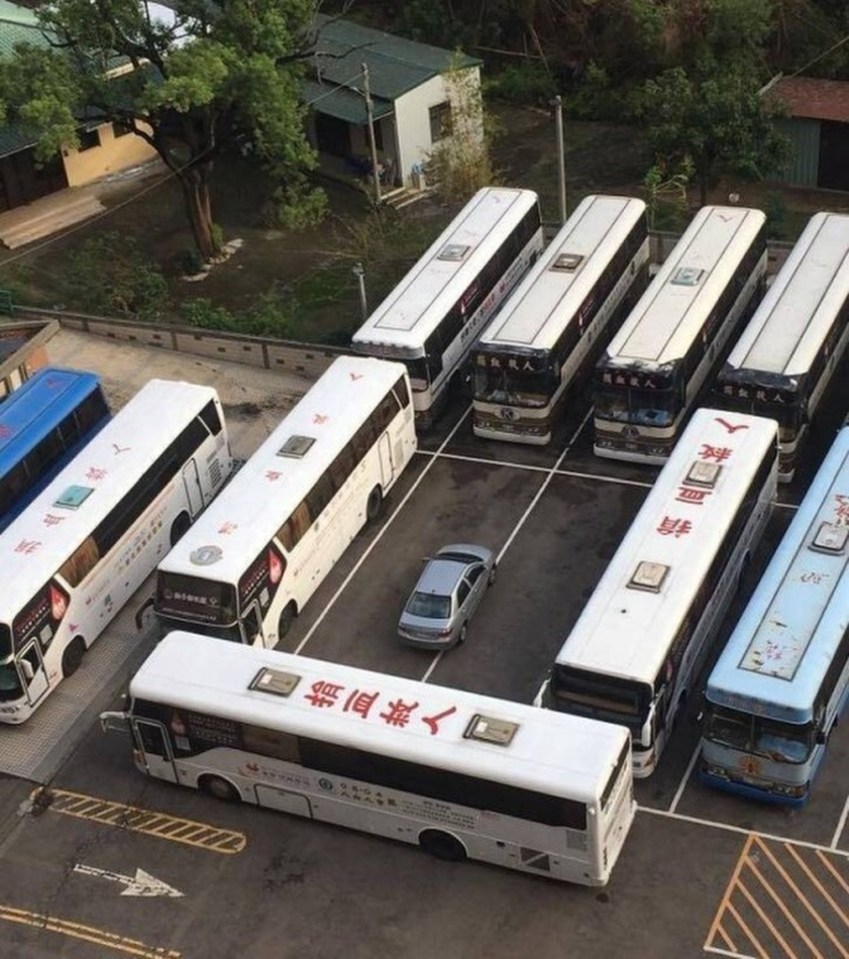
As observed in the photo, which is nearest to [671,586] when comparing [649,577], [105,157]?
[649,577]

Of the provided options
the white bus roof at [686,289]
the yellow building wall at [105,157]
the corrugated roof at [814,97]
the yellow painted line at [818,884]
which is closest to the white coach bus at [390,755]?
the yellow painted line at [818,884]

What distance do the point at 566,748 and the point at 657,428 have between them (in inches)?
501

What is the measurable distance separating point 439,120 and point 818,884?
115 feet

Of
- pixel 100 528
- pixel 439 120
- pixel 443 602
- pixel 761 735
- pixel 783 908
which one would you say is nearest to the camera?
pixel 783 908

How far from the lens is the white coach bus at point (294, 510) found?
28.8 metres

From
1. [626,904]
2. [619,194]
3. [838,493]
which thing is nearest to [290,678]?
[626,904]

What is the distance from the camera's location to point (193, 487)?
34094 millimetres

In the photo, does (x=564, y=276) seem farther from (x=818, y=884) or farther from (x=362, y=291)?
(x=818, y=884)

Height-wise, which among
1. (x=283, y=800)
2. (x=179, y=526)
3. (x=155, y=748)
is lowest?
(x=283, y=800)

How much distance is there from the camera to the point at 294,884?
25.4 metres

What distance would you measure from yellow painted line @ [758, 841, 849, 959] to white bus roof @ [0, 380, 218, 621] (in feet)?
51.1

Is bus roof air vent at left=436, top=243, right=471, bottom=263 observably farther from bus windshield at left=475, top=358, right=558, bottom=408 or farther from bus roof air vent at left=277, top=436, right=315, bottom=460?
bus roof air vent at left=277, top=436, right=315, bottom=460

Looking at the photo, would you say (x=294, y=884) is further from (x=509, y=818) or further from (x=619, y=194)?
(x=619, y=194)

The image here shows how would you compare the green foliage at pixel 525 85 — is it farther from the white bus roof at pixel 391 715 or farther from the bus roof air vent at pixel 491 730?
the bus roof air vent at pixel 491 730
